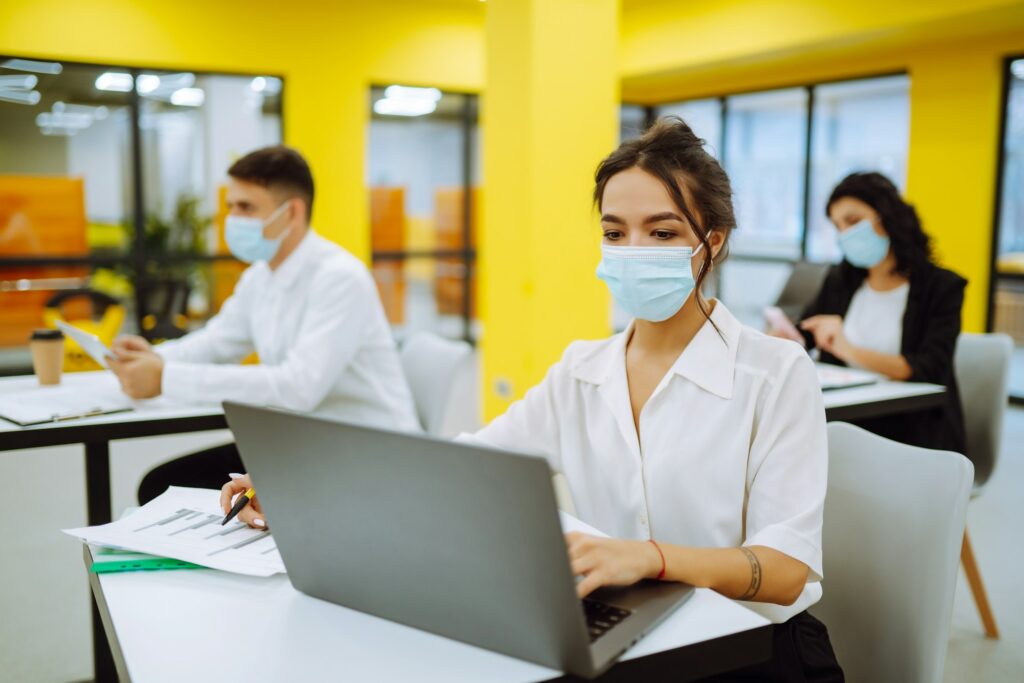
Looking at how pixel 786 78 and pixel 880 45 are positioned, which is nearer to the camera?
pixel 880 45

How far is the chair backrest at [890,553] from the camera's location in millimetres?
1364

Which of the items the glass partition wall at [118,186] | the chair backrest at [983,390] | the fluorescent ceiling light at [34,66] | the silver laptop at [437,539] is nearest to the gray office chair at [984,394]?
the chair backrest at [983,390]

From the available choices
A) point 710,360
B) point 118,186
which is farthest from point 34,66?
point 710,360

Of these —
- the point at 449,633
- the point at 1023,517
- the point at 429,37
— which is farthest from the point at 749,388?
the point at 429,37

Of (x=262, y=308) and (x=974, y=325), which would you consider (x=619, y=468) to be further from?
(x=974, y=325)

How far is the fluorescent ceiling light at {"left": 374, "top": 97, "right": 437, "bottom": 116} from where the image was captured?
7.58 metres

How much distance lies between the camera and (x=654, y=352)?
1557 millimetres

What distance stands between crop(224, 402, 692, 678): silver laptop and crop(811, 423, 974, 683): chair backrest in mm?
500

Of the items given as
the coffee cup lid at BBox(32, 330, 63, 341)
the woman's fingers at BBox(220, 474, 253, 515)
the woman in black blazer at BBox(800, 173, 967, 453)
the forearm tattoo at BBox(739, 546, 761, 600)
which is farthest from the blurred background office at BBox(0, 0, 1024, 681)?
the forearm tattoo at BBox(739, 546, 761, 600)

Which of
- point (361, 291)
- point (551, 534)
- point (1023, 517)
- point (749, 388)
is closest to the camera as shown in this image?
point (551, 534)

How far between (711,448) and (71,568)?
268 centimetres

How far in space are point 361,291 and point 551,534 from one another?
1876mm

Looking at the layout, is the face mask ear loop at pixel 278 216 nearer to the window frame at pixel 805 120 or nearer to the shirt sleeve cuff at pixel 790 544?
the shirt sleeve cuff at pixel 790 544

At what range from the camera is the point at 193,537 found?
1.33 metres
